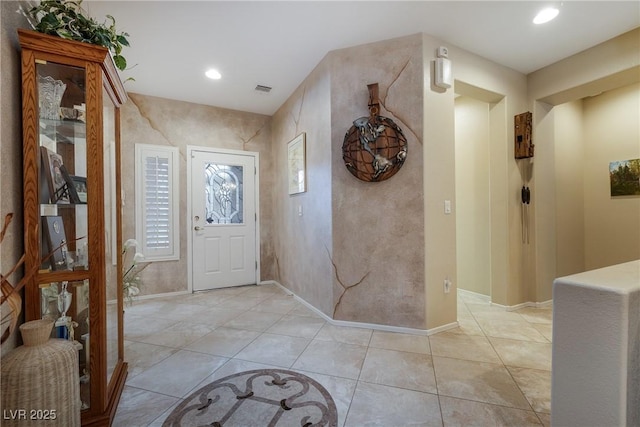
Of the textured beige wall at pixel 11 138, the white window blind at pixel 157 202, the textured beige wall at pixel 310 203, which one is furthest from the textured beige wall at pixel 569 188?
the white window blind at pixel 157 202

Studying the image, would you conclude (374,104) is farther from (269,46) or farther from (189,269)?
(189,269)

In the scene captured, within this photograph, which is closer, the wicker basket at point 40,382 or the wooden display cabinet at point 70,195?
the wicker basket at point 40,382

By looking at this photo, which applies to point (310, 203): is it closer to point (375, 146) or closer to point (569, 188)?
point (375, 146)

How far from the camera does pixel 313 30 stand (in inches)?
95.0

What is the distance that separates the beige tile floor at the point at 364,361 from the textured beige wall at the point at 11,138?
3.36ft

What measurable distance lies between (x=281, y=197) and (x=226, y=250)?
3.76ft

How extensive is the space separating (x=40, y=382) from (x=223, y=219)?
315 cm

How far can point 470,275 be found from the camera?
365 cm

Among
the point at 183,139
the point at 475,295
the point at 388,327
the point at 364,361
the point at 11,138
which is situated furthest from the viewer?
the point at 183,139

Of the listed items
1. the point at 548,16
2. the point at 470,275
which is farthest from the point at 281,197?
the point at 548,16

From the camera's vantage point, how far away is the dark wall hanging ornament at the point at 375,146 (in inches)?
97.8

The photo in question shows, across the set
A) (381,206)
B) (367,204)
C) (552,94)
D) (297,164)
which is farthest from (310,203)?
(552,94)

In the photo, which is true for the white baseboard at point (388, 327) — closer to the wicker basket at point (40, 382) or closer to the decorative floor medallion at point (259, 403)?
the decorative floor medallion at point (259, 403)

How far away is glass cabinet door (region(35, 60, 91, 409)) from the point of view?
4.32ft
